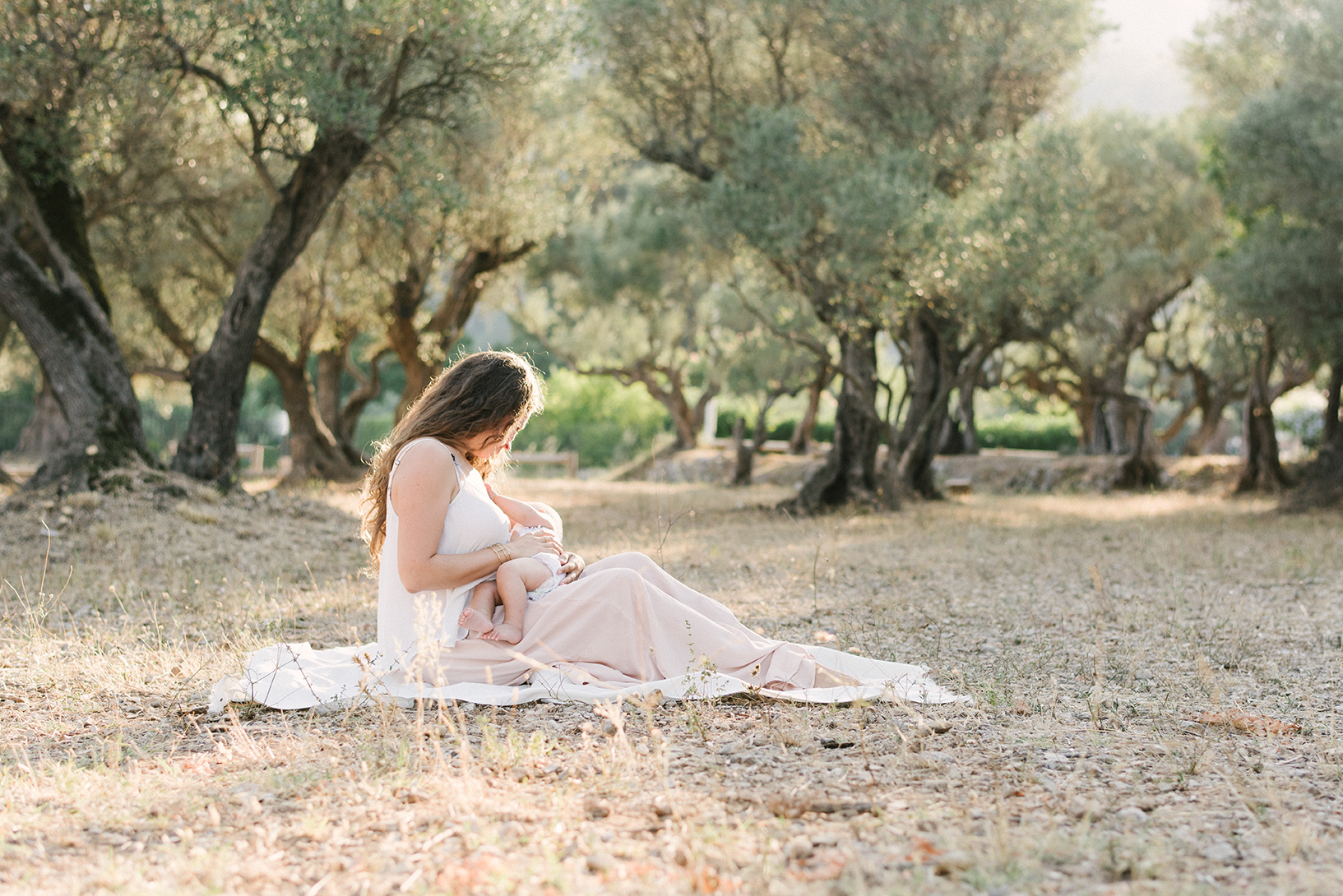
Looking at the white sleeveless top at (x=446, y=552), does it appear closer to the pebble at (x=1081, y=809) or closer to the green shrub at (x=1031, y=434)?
the pebble at (x=1081, y=809)

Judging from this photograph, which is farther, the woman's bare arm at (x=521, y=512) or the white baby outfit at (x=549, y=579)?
the woman's bare arm at (x=521, y=512)

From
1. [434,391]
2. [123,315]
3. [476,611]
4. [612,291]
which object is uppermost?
[612,291]

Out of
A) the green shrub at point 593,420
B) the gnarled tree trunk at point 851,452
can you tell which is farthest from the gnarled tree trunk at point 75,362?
the green shrub at point 593,420

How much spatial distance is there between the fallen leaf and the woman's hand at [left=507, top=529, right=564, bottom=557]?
8.86 ft

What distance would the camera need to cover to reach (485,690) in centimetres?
423

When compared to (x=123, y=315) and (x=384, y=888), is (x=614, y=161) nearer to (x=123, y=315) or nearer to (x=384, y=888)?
(x=123, y=315)

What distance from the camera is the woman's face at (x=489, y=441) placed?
4.21m

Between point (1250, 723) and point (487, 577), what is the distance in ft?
10.1

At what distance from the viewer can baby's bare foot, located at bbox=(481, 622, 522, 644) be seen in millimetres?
4285

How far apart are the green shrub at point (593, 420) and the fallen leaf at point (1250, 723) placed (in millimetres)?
28261

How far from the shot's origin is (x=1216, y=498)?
1812 cm

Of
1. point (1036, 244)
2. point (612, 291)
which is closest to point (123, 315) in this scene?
point (612, 291)

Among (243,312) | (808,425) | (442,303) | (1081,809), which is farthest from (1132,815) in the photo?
(808,425)

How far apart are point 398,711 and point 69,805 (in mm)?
1226
